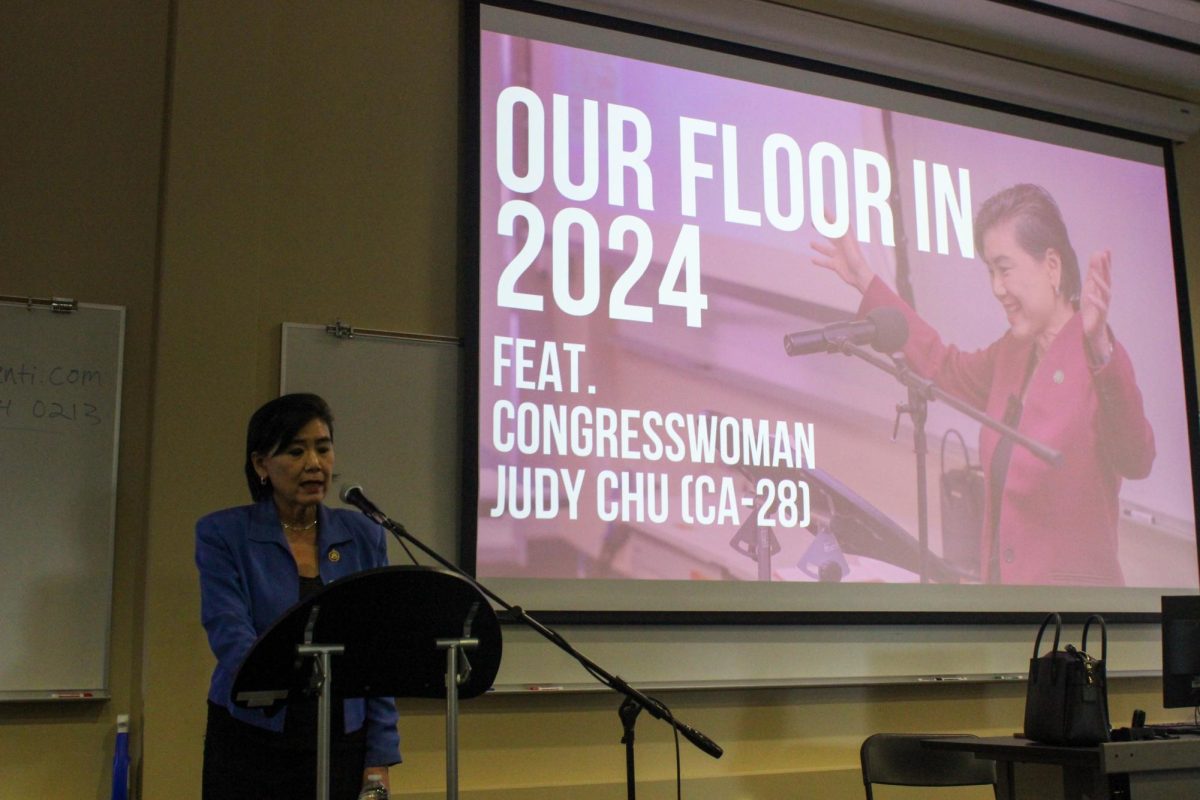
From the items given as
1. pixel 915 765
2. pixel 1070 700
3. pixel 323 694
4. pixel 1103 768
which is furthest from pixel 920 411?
pixel 323 694

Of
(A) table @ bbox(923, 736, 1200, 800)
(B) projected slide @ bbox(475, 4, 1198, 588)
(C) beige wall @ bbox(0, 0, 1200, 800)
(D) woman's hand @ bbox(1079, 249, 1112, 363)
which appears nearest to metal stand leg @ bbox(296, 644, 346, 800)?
(C) beige wall @ bbox(0, 0, 1200, 800)

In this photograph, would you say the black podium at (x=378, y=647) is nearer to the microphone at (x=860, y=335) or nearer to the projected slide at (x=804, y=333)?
the projected slide at (x=804, y=333)

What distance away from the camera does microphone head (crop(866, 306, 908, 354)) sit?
4273 mm

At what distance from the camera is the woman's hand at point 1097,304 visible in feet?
15.3

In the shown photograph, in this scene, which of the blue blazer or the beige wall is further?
the beige wall

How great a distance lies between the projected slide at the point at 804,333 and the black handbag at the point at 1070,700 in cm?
101

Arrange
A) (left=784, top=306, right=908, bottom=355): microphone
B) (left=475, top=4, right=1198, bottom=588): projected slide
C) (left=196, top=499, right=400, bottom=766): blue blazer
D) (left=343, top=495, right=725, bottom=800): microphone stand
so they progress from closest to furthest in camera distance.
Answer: (left=196, top=499, right=400, bottom=766): blue blazer < (left=343, top=495, right=725, bottom=800): microphone stand < (left=475, top=4, right=1198, bottom=588): projected slide < (left=784, top=306, right=908, bottom=355): microphone

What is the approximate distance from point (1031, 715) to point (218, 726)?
6.69 feet

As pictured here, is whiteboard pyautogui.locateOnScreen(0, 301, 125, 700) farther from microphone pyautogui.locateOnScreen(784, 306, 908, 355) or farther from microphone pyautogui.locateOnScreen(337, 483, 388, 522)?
microphone pyautogui.locateOnScreen(784, 306, 908, 355)

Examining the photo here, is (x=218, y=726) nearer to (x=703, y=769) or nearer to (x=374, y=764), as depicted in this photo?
(x=374, y=764)

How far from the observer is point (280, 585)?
7.66 ft

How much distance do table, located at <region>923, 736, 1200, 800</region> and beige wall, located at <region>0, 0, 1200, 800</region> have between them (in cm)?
92

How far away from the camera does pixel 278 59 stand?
11.9 ft

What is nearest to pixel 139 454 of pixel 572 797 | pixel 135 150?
pixel 135 150
